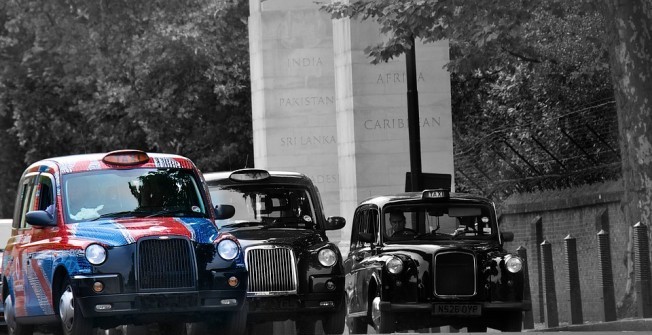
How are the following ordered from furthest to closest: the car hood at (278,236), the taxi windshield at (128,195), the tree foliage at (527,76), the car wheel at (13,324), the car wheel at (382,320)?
the tree foliage at (527,76) → the car hood at (278,236) → the car wheel at (382,320) → the car wheel at (13,324) → the taxi windshield at (128,195)

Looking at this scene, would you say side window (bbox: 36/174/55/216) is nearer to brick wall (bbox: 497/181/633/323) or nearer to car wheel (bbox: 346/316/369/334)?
car wheel (bbox: 346/316/369/334)

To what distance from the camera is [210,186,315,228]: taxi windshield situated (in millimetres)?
20906

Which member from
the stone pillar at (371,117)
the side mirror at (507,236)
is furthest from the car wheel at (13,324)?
the stone pillar at (371,117)

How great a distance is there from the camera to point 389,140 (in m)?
34.5

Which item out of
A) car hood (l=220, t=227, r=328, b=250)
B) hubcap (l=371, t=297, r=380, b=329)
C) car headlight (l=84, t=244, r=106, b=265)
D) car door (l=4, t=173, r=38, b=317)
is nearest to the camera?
car headlight (l=84, t=244, r=106, b=265)

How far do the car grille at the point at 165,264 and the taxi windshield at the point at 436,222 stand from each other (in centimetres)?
402

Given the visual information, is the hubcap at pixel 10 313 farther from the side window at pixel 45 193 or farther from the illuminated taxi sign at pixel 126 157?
the illuminated taxi sign at pixel 126 157

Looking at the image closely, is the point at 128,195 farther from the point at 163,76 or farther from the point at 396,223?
the point at 163,76

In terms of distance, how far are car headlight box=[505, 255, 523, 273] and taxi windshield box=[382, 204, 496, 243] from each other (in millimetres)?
846

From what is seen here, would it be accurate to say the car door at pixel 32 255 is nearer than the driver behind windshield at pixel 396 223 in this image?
Yes

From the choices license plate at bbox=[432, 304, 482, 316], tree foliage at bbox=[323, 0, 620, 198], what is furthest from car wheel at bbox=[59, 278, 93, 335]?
tree foliage at bbox=[323, 0, 620, 198]

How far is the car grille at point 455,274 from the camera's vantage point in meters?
19.2

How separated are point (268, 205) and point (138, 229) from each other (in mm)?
4582

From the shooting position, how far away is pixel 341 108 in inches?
1367
